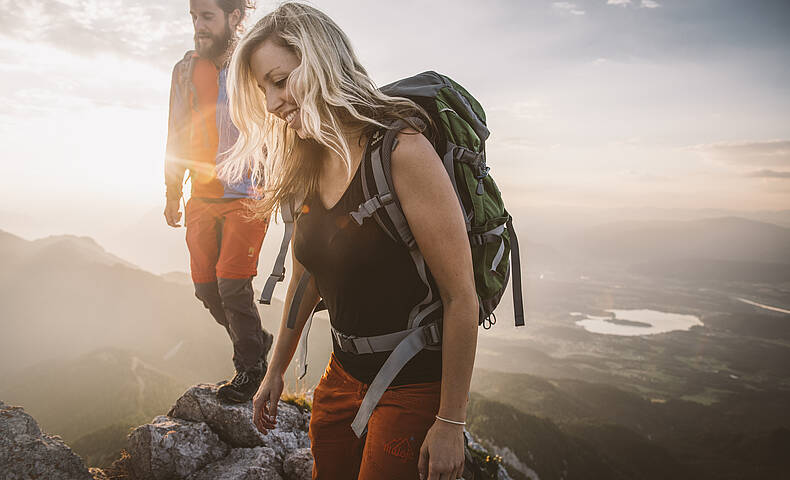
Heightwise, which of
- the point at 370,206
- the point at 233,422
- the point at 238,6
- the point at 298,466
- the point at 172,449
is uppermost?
the point at 238,6

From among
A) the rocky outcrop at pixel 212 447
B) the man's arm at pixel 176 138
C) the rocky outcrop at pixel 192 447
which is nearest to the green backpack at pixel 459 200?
the rocky outcrop at pixel 192 447

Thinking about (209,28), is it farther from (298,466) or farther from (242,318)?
(298,466)

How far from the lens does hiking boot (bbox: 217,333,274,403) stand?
5254 mm

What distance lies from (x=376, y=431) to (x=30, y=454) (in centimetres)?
412

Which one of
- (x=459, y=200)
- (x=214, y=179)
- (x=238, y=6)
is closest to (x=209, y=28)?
(x=238, y=6)

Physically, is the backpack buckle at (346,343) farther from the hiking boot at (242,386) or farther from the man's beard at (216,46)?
the man's beard at (216,46)

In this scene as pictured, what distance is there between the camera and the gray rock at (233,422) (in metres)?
5.52

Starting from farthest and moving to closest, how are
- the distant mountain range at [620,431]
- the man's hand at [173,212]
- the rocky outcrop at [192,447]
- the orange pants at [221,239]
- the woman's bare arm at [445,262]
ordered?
1. the distant mountain range at [620,431]
2. the man's hand at [173,212]
3. the orange pants at [221,239]
4. the rocky outcrop at [192,447]
5. the woman's bare arm at [445,262]

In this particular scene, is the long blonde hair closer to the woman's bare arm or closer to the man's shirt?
the woman's bare arm

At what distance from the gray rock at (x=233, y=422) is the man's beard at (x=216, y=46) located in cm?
451

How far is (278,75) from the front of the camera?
7.50 feet

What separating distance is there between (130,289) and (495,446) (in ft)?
555

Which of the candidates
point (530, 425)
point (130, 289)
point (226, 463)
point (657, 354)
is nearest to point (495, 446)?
point (530, 425)

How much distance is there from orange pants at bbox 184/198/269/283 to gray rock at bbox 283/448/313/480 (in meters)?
2.42
